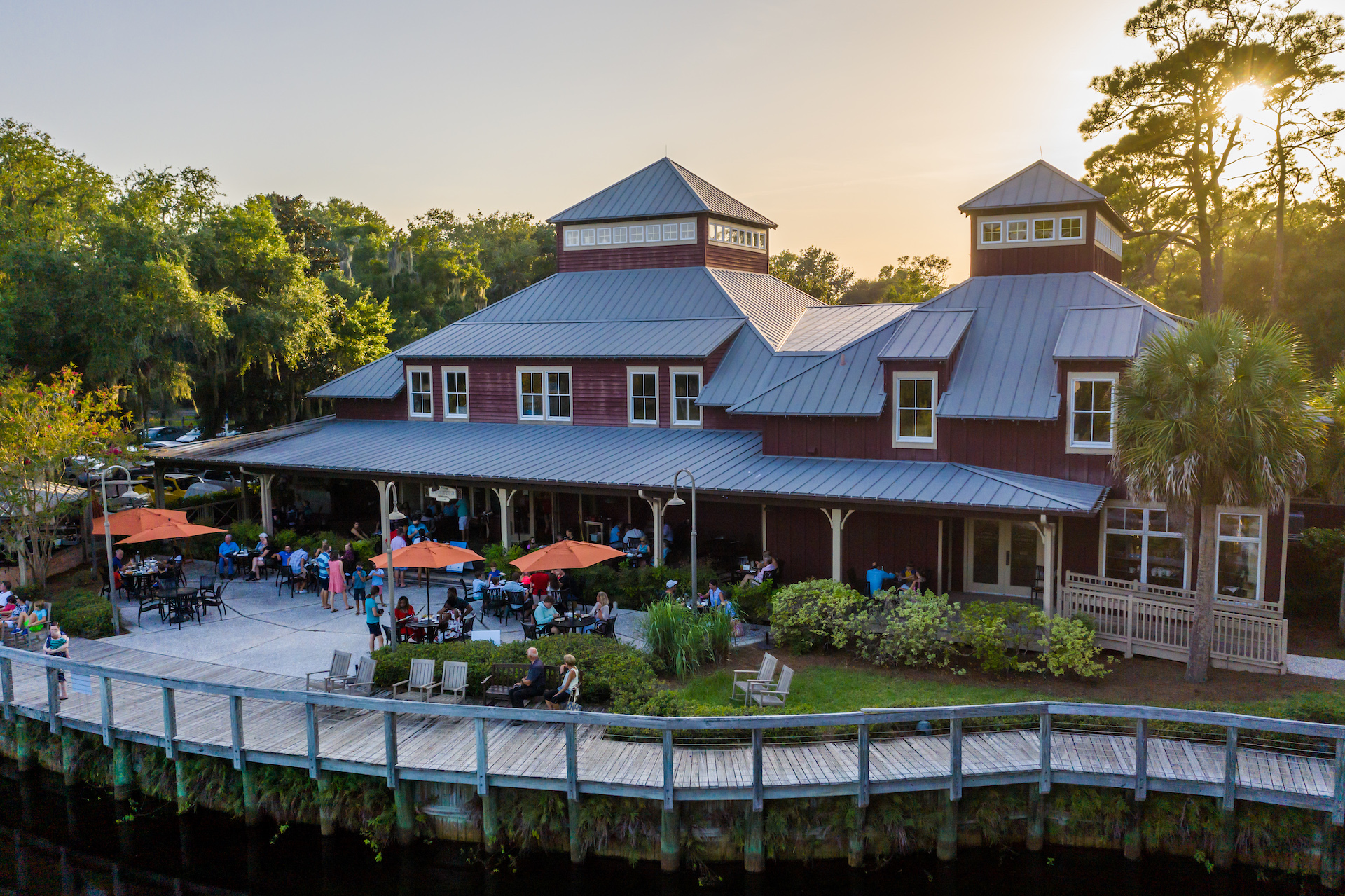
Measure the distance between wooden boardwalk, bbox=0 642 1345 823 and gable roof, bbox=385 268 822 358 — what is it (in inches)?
576

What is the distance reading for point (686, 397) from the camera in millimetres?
26891

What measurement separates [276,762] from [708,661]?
739 cm

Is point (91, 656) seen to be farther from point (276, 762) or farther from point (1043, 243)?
point (1043, 243)

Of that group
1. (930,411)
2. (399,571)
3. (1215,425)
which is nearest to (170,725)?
(399,571)

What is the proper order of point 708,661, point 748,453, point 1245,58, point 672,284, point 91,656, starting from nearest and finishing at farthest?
point 708,661 → point 91,656 → point 748,453 → point 672,284 → point 1245,58

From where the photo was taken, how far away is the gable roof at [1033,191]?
24.0 meters

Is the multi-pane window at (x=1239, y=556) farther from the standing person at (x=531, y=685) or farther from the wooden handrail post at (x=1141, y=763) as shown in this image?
the standing person at (x=531, y=685)

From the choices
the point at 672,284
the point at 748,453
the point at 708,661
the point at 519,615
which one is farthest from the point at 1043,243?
the point at 519,615

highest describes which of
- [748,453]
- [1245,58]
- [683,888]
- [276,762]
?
[1245,58]

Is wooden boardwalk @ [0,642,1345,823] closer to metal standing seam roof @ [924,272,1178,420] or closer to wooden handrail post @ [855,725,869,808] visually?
wooden handrail post @ [855,725,869,808]

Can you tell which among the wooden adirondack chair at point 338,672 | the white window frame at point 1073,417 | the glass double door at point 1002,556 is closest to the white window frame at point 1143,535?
the white window frame at point 1073,417

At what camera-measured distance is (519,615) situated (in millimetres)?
21156

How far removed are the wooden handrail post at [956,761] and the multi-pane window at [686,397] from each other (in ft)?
49.4

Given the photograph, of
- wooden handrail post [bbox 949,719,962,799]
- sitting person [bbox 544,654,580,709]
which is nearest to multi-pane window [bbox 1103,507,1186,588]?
wooden handrail post [bbox 949,719,962,799]
